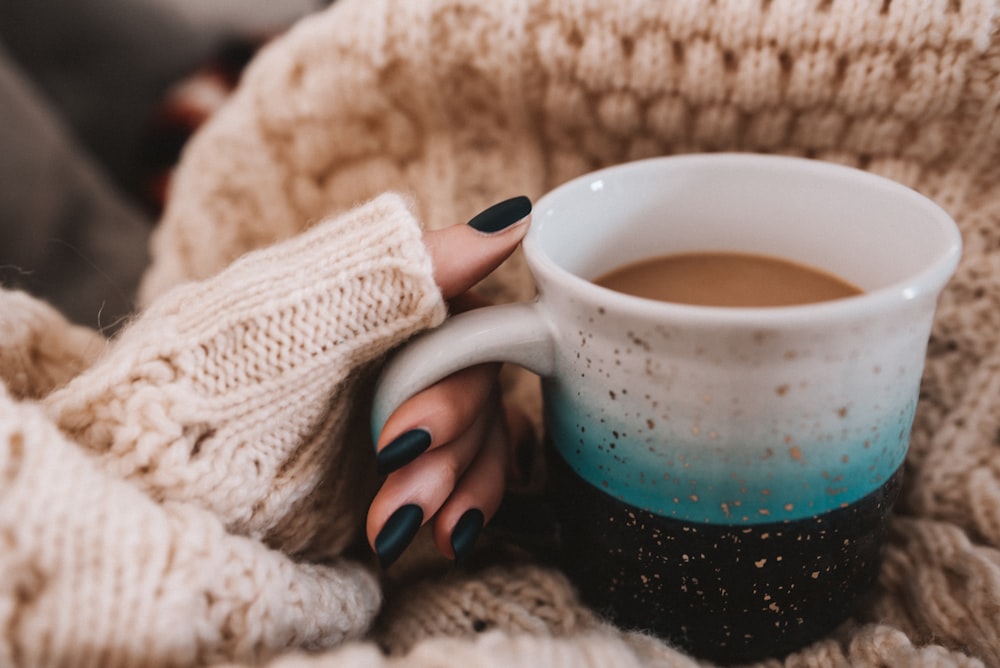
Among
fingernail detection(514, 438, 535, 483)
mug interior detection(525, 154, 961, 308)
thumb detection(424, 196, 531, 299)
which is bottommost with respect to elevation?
fingernail detection(514, 438, 535, 483)

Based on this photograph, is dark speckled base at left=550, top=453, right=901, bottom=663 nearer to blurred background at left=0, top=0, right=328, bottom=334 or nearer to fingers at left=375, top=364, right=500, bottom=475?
fingers at left=375, top=364, right=500, bottom=475

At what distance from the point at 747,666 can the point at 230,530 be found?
0.26m

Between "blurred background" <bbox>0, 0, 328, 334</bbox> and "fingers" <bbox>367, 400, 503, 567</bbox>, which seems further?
"blurred background" <bbox>0, 0, 328, 334</bbox>

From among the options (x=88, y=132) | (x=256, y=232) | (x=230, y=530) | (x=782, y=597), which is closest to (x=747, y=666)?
(x=782, y=597)

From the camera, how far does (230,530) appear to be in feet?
1.16

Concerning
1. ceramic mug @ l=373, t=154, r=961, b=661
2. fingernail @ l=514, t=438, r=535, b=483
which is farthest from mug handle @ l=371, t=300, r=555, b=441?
fingernail @ l=514, t=438, r=535, b=483

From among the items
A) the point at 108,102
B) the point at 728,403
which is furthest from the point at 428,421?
the point at 108,102

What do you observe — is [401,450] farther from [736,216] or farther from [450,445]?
[736,216]

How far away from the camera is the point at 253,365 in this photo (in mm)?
350

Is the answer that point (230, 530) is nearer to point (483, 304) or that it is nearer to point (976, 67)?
point (483, 304)

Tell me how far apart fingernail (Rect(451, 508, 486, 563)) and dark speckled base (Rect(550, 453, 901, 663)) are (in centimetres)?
5

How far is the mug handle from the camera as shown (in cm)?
35

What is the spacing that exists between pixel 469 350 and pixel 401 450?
6 centimetres

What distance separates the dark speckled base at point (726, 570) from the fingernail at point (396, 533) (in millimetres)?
80
